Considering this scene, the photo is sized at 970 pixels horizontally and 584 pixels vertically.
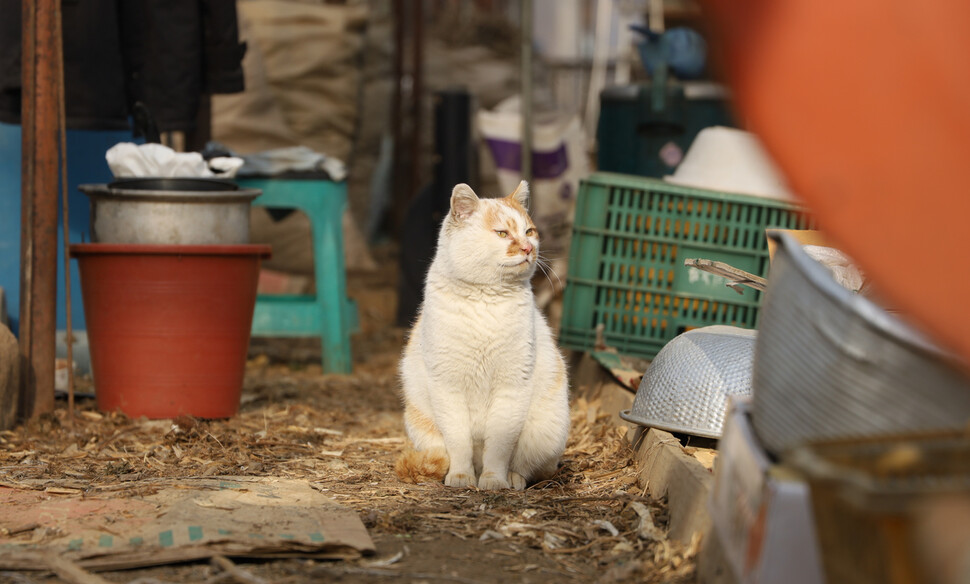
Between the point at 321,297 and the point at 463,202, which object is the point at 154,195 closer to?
the point at 463,202

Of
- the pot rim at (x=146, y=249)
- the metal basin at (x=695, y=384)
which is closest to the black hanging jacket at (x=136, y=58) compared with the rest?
the pot rim at (x=146, y=249)

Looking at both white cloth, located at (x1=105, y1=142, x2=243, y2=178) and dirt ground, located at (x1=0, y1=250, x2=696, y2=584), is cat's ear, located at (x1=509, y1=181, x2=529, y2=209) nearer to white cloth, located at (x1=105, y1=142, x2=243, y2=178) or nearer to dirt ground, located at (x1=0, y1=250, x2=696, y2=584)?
dirt ground, located at (x1=0, y1=250, x2=696, y2=584)

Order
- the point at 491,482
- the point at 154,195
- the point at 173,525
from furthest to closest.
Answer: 1. the point at 154,195
2. the point at 491,482
3. the point at 173,525

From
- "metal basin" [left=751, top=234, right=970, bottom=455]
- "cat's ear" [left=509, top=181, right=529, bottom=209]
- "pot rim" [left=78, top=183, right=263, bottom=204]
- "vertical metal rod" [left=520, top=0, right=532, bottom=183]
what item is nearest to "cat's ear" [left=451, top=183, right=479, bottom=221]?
"cat's ear" [left=509, top=181, right=529, bottom=209]

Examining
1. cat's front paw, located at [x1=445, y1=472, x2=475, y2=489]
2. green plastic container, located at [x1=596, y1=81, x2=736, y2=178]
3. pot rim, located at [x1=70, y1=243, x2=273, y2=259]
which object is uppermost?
green plastic container, located at [x1=596, y1=81, x2=736, y2=178]

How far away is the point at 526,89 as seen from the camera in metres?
5.72

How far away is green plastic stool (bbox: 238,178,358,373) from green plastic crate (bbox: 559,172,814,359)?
1391mm

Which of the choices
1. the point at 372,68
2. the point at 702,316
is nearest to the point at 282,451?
the point at 702,316

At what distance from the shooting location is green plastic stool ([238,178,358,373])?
16.2 feet

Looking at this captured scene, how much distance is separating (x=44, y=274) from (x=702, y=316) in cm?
264

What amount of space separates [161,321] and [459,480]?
4.71ft

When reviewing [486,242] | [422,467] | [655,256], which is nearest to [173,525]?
[422,467]

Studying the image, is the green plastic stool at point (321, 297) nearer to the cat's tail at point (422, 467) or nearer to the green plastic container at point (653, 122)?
the green plastic container at point (653, 122)

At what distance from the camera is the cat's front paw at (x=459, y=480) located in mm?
2867
